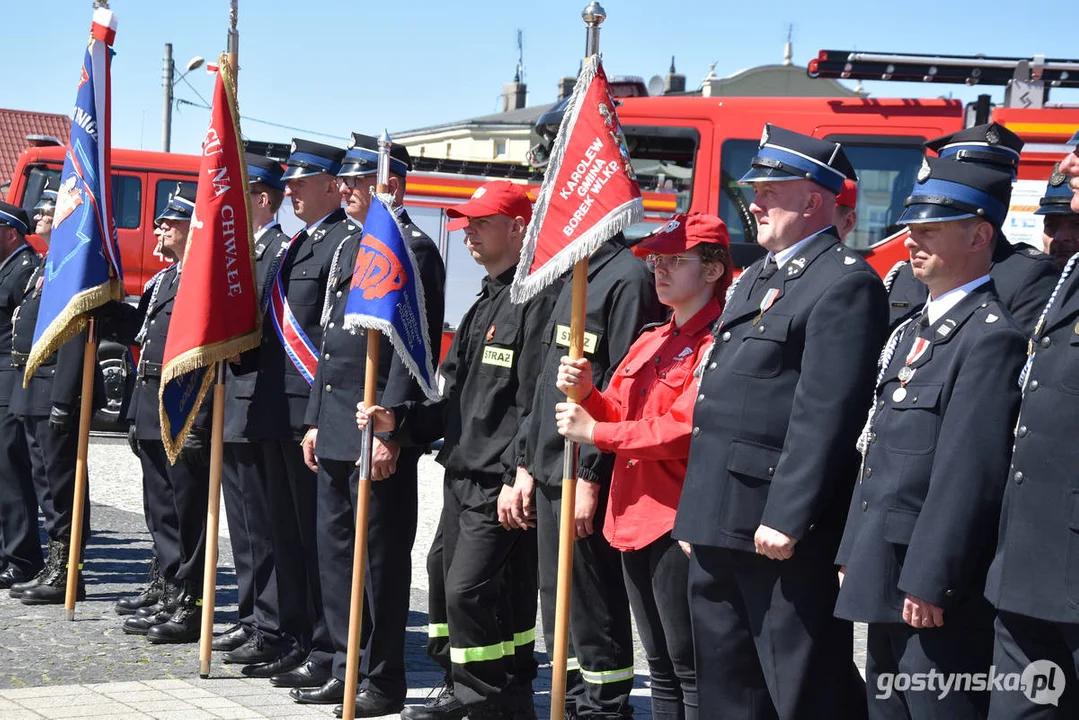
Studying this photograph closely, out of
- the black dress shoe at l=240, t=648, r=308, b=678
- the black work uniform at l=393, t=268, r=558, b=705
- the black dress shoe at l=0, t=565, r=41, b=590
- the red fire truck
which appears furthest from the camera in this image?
the red fire truck

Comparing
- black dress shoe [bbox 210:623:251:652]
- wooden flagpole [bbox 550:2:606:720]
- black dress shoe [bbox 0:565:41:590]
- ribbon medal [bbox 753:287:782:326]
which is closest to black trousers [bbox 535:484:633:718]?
wooden flagpole [bbox 550:2:606:720]

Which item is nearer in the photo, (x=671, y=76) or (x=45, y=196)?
(x=45, y=196)

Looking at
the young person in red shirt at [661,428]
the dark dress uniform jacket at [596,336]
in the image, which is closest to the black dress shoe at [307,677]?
the dark dress uniform jacket at [596,336]

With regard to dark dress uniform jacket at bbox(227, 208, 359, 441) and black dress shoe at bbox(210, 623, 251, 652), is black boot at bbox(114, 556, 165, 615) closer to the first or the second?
black dress shoe at bbox(210, 623, 251, 652)

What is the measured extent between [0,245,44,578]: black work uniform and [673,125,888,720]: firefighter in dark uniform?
5.46 metres

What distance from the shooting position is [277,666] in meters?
6.41

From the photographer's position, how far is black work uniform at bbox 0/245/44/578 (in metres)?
8.38

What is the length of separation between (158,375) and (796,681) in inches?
178

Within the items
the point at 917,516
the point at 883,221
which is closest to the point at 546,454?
the point at 917,516

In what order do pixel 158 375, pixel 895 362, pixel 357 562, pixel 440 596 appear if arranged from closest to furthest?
1. pixel 895 362
2. pixel 357 562
3. pixel 440 596
4. pixel 158 375

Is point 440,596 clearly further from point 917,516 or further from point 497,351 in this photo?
point 917,516

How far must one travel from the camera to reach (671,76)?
5206 centimetres

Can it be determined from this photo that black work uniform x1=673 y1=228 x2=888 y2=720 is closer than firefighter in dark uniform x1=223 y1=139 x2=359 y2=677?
Yes

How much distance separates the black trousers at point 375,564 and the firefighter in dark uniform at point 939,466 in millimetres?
2591
